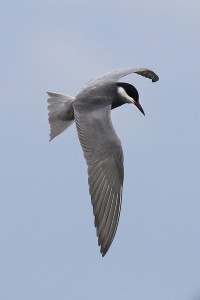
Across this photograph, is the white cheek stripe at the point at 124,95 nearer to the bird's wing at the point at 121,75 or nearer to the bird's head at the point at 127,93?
the bird's head at the point at 127,93

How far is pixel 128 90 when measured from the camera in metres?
14.4

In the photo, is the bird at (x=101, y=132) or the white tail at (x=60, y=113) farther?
the white tail at (x=60, y=113)

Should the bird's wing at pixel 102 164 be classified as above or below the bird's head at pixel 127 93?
below

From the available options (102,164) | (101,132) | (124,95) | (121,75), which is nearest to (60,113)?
(124,95)

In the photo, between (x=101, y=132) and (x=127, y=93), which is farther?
(x=127, y=93)

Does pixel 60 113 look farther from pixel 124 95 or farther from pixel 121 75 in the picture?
pixel 121 75


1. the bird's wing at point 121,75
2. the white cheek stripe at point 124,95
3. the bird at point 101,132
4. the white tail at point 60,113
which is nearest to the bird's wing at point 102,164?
the bird at point 101,132

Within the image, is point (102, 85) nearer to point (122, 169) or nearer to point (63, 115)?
point (63, 115)

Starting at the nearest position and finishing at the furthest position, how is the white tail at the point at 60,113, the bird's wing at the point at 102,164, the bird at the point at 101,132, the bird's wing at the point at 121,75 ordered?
the bird's wing at the point at 102,164 < the bird at the point at 101,132 < the white tail at the point at 60,113 < the bird's wing at the point at 121,75

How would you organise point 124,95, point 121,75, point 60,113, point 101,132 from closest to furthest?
1. point 101,132
2. point 60,113
3. point 124,95
4. point 121,75

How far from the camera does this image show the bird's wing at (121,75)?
47.0 feet

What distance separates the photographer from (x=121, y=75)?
569 inches

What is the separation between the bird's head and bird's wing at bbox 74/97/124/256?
89 cm

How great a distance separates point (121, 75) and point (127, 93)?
308 millimetres
